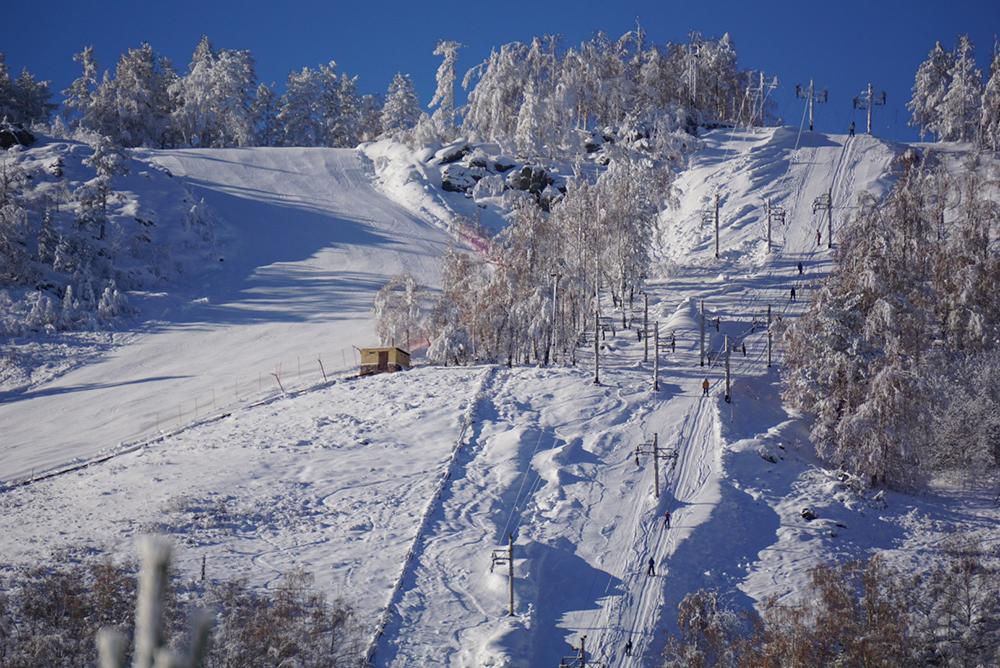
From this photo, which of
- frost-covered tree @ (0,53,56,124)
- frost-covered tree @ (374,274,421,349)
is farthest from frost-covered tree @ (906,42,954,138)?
frost-covered tree @ (0,53,56,124)

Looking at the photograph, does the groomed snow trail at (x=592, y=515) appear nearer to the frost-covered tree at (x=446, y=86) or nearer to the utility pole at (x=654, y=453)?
the utility pole at (x=654, y=453)

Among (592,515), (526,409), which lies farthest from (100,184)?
(592,515)

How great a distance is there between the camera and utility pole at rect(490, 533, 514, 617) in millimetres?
33625

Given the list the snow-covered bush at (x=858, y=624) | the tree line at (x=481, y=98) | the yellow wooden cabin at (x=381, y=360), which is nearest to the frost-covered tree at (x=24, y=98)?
the tree line at (x=481, y=98)

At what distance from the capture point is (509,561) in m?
35.1

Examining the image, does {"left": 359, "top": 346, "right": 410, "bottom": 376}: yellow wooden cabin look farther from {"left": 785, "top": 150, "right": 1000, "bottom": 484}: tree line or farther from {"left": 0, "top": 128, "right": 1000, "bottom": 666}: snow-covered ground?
{"left": 785, "top": 150, "right": 1000, "bottom": 484}: tree line

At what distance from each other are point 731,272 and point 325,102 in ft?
263

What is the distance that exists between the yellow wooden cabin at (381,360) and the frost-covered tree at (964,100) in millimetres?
72098

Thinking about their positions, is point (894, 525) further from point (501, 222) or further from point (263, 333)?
point (501, 222)

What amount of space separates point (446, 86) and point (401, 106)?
7.78m

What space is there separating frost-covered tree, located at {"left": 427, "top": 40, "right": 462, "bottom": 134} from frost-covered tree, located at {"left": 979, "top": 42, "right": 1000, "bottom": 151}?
5951 cm

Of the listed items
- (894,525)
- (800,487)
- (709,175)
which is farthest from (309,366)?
(709,175)

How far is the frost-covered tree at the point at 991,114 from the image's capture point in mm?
94000

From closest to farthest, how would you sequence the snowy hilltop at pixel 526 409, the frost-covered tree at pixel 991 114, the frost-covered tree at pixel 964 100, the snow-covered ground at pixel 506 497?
the snowy hilltop at pixel 526 409
the snow-covered ground at pixel 506 497
the frost-covered tree at pixel 991 114
the frost-covered tree at pixel 964 100
